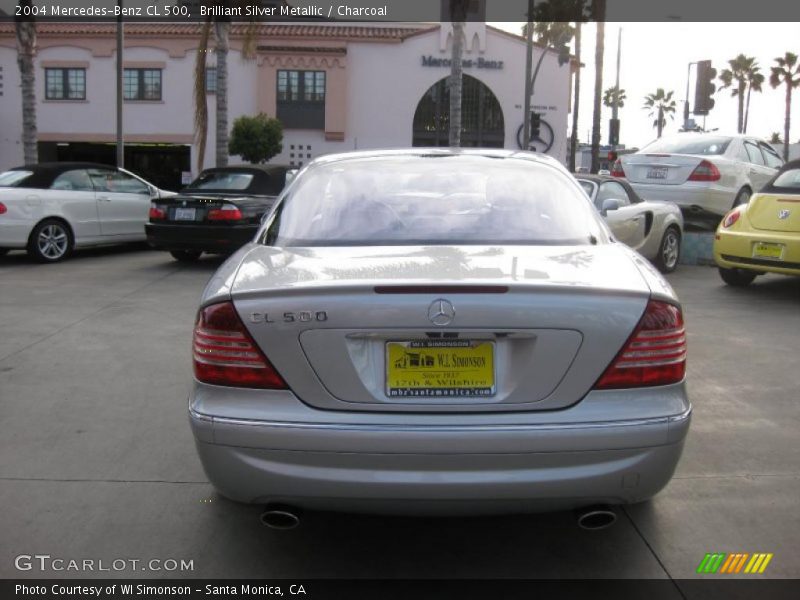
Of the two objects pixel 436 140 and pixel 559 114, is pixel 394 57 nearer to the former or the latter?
pixel 436 140

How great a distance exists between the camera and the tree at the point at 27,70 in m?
20.0

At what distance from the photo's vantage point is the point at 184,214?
11086mm

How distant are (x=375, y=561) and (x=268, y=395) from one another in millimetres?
895

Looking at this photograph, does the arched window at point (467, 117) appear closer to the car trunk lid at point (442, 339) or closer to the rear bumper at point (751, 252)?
the rear bumper at point (751, 252)

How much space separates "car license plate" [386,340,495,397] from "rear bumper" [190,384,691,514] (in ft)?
0.30

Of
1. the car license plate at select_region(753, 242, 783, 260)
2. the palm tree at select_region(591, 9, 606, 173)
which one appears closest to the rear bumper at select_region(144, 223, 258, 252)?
the car license plate at select_region(753, 242, 783, 260)

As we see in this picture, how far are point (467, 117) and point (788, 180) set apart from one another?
29.4 metres

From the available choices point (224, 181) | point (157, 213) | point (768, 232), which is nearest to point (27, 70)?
point (224, 181)

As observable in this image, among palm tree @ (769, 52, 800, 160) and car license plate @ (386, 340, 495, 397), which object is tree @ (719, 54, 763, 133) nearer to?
palm tree @ (769, 52, 800, 160)

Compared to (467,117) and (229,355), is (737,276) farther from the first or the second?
(467,117)

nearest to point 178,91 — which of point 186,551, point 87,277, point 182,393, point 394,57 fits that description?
point 394,57

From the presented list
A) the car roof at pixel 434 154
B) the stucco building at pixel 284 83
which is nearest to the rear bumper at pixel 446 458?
the car roof at pixel 434 154

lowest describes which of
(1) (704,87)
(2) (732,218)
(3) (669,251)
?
(3) (669,251)

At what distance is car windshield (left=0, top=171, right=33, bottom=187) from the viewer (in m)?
11.6
